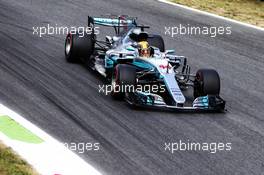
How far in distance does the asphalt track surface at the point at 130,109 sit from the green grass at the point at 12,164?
1.05 meters

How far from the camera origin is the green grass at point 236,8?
69.7 feet

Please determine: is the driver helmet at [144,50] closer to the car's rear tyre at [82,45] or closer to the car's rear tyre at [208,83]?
the car's rear tyre at [208,83]

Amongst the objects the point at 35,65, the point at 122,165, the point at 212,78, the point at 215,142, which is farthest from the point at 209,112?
the point at 35,65

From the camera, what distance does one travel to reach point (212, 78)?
12.7m

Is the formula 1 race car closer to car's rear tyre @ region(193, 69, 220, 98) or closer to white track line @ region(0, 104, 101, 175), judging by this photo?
car's rear tyre @ region(193, 69, 220, 98)

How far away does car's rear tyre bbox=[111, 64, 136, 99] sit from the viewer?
1213cm

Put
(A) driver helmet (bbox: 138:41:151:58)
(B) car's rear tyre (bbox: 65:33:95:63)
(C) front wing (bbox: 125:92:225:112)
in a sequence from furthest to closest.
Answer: (B) car's rear tyre (bbox: 65:33:95:63) < (A) driver helmet (bbox: 138:41:151:58) < (C) front wing (bbox: 125:92:225:112)

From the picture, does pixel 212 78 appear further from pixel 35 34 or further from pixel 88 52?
pixel 35 34

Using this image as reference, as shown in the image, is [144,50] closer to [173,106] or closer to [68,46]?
[173,106]

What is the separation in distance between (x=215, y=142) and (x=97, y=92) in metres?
2.94

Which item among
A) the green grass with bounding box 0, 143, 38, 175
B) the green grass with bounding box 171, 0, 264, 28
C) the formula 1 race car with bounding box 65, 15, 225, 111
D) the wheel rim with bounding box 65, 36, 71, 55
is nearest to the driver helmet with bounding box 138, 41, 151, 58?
the formula 1 race car with bounding box 65, 15, 225, 111

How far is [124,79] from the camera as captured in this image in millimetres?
12141

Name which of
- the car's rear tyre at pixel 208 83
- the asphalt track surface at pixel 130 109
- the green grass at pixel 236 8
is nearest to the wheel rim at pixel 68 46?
the asphalt track surface at pixel 130 109

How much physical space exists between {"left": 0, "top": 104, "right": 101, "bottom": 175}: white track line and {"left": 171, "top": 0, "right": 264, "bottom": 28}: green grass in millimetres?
11978
